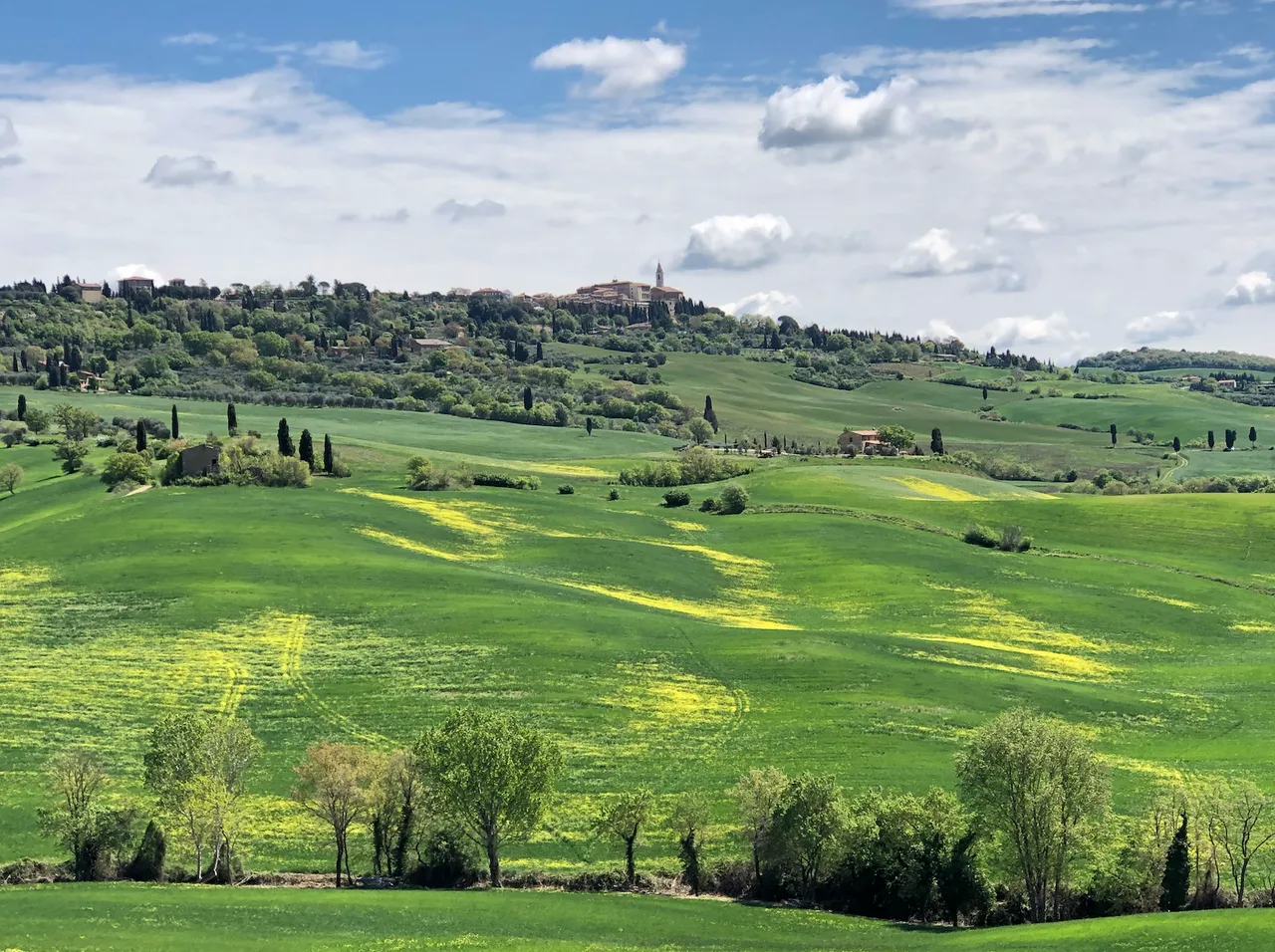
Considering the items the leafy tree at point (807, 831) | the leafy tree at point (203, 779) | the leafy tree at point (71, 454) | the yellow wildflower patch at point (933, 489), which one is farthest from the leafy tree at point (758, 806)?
the leafy tree at point (71, 454)

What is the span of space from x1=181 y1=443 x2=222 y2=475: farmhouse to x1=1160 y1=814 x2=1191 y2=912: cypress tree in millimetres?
107262

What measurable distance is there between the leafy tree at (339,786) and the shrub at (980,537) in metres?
85.3

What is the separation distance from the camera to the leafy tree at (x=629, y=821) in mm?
59688

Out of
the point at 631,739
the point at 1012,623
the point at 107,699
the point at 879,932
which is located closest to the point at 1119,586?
the point at 1012,623

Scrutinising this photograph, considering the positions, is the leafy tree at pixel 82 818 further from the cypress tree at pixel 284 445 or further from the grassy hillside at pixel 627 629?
the cypress tree at pixel 284 445

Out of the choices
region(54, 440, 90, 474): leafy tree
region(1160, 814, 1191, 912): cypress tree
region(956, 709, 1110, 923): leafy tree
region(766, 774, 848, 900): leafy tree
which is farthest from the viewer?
region(54, 440, 90, 474): leafy tree

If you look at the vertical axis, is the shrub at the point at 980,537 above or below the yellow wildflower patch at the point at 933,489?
below

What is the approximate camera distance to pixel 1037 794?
56625 mm

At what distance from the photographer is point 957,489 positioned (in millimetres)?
169125

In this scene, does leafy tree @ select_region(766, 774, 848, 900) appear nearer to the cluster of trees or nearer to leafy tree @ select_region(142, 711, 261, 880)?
the cluster of trees

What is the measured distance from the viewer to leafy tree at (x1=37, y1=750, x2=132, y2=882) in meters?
57.8

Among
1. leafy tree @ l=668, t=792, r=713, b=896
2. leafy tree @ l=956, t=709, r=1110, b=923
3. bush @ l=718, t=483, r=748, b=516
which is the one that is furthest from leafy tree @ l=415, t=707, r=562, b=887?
bush @ l=718, t=483, r=748, b=516

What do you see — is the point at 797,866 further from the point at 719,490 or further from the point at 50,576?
the point at 719,490

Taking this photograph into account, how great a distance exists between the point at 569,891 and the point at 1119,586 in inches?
2967
